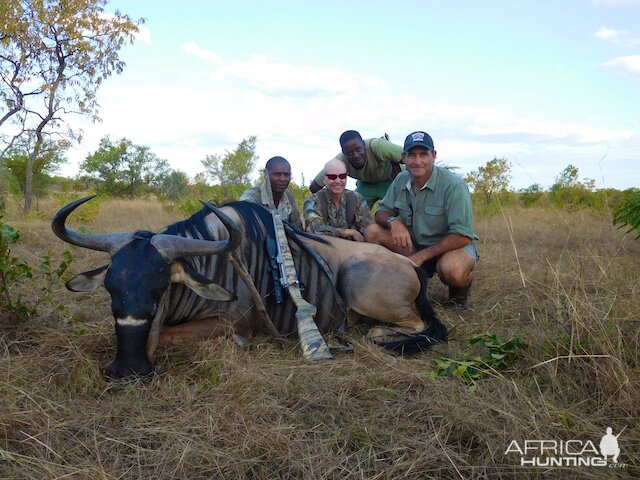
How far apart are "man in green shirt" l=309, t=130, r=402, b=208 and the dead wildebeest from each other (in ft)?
7.43

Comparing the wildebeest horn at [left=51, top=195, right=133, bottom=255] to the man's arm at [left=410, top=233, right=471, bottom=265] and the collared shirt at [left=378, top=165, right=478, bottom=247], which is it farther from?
the collared shirt at [left=378, top=165, right=478, bottom=247]

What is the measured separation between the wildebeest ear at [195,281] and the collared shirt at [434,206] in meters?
2.47

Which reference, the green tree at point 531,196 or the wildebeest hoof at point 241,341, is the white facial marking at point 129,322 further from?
the green tree at point 531,196

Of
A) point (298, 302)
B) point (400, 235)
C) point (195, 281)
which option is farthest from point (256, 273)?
point (400, 235)

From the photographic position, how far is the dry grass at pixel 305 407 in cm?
229

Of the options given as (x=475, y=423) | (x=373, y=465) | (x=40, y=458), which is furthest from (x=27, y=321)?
(x=475, y=423)

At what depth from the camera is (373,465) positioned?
233cm

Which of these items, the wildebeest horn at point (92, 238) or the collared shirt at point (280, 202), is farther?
the collared shirt at point (280, 202)

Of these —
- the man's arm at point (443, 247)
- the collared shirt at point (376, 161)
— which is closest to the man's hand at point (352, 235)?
the man's arm at point (443, 247)

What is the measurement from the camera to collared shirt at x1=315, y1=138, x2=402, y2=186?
668cm

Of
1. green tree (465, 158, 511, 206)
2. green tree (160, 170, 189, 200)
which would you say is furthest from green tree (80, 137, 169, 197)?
green tree (465, 158, 511, 206)

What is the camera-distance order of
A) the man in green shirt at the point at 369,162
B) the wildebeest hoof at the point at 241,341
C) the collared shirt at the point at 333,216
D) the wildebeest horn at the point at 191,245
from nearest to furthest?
the wildebeest horn at the point at 191,245, the wildebeest hoof at the point at 241,341, the collared shirt at the point at 333,216, the man in green shirt at the point at 369,162

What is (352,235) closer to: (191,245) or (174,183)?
(191,245)

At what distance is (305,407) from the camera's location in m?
2.81
